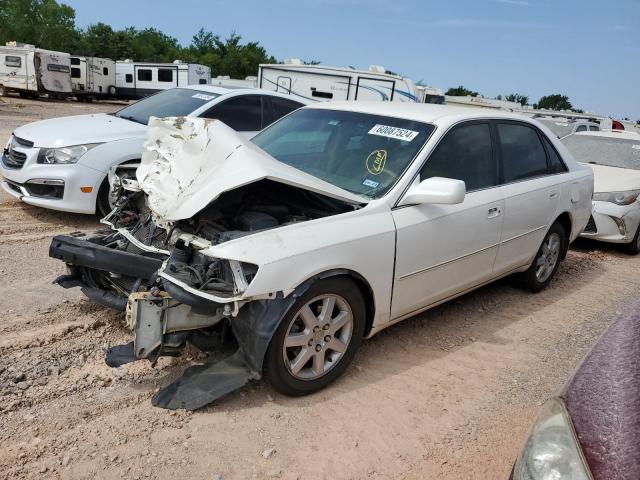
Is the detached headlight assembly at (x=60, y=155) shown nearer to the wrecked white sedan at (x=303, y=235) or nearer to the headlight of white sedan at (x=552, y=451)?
the wrecked white sedan at (x=303, y=235)

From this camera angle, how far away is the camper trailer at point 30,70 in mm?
27938

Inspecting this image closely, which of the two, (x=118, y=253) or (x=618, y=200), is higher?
(x=618, y=200)

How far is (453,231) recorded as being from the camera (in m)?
3.83

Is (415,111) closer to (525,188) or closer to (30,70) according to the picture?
(525,188)

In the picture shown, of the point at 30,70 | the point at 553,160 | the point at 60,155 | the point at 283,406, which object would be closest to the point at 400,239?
the point at 283,406

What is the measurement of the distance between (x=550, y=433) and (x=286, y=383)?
1707 millimetres

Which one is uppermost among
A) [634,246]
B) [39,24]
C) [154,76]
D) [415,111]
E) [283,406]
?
[39,24]

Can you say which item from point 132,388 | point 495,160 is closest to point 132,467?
point 132,388

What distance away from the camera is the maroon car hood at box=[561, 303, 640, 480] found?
1.51 meters

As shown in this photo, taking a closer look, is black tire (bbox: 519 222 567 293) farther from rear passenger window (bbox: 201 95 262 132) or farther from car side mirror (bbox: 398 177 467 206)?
rear passenger window (bbox: 201 95 262 132)

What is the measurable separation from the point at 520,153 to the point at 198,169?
9.41 ft

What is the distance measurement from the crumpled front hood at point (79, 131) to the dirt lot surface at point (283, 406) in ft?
6.01

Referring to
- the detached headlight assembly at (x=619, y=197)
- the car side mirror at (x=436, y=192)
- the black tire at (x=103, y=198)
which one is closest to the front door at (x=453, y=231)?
the car side mirror at (x=436, y=192)

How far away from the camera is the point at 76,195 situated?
5863 mm
